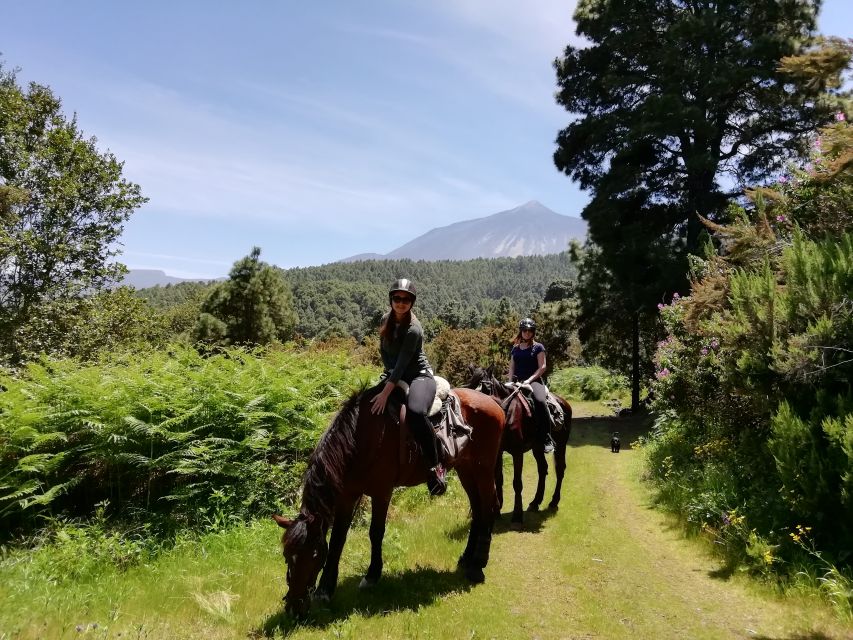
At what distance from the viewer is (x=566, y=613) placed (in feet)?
17.3

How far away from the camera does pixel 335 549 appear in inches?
204

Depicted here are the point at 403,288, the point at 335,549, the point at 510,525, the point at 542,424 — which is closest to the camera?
the point at 335,549

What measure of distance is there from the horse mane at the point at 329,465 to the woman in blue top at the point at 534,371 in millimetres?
4409

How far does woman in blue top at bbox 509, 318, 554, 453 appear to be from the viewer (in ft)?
28.7

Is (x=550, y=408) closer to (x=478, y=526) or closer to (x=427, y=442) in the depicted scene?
(x=478, y=526)

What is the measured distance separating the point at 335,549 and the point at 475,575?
6.46 feet

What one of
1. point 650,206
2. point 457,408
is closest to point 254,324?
point 650,206

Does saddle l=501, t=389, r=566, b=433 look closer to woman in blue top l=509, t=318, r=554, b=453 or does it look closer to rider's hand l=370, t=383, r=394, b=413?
woman in blue top l=509, t=318, r=554, b=453

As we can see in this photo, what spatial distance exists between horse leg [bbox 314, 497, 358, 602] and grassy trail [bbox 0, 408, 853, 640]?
0.17m

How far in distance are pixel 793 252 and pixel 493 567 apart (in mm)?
6159

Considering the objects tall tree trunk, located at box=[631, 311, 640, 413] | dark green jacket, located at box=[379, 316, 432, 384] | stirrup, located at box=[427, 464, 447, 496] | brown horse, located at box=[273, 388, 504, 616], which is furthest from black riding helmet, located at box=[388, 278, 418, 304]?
tall tree trunk, located at box=[631, 311, 640, 413]

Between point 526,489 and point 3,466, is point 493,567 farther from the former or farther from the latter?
point 3,466

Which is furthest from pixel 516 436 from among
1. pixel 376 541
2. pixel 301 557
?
pixel 301 557

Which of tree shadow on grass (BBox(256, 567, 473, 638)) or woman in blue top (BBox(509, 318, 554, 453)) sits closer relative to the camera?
tree shadow on grass (BBox(256, 567, 473, 638))
